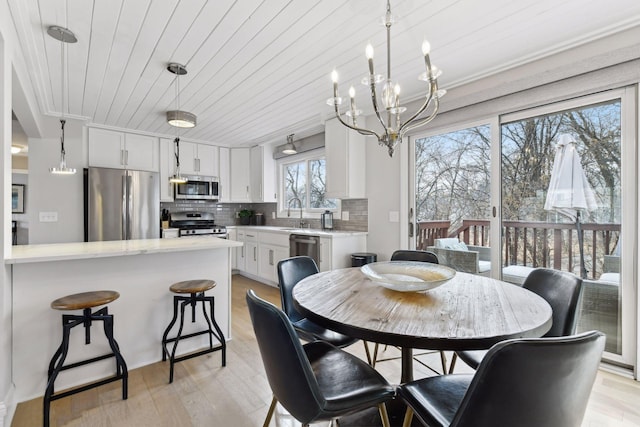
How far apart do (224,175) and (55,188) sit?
239cm

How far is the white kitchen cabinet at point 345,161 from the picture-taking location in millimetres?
3740

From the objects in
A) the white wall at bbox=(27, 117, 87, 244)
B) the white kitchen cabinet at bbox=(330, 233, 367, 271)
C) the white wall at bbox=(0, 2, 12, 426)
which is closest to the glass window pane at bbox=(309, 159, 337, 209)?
the white kitchen cabinet at bbox=(330, 233, 367, 271)

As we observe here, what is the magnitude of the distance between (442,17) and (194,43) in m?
1.71

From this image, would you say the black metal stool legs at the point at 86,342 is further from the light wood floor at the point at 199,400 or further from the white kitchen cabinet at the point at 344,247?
the white kitchen cabinet at the point at 344,247

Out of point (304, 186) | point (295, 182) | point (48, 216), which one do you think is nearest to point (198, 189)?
point (295, 182)

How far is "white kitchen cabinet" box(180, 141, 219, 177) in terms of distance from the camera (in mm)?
5120

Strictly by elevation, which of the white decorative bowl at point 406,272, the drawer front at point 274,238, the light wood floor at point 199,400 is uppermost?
the white decorative bowl at point 406,272

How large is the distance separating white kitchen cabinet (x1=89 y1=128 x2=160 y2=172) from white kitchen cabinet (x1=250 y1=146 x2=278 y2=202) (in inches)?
62.8

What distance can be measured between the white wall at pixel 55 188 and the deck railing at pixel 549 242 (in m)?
4.73

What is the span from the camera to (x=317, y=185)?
16.1ft

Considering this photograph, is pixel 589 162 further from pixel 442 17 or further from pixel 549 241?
pixel 442 17

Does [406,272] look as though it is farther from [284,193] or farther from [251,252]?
[284,193]

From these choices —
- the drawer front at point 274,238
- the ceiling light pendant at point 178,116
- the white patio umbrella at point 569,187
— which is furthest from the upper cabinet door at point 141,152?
the white patio umbrella at point 569,187

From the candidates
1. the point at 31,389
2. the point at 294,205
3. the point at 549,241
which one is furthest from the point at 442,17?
the point at 294,205
